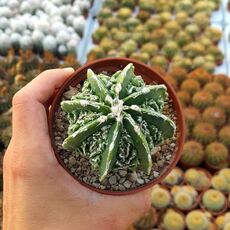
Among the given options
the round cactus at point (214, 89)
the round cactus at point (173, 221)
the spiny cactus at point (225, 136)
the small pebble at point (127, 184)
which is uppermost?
the round cactus at point (214, 89)

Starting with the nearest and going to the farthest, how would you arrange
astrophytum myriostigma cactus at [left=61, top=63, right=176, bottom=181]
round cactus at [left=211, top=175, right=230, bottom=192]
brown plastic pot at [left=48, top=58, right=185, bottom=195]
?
1. astrophytum myriostigma cactus at [left=61, top=63, right=176, bottom=181]
2. brown plastic pot at [left=48, top=58, right=185, bottom=195]
3. round cactus at [left=211, top=175, right=230, bottom=192]

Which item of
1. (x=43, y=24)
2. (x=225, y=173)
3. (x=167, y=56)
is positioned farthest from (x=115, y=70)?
(x=43, y=24)

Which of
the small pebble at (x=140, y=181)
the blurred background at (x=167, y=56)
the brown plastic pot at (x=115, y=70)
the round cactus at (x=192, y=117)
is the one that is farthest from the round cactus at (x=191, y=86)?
the small pebble at (x=140, y=181)

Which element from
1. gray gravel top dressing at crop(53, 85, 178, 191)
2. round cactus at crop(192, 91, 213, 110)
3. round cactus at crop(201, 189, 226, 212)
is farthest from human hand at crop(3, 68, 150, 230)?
round cactus at crop(192, 91, 213, 110)

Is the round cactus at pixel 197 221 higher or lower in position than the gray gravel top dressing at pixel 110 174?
lower

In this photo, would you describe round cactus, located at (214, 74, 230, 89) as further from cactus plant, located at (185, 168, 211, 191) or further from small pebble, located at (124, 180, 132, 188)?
small pebble, located at (124, 180, 132, 188)

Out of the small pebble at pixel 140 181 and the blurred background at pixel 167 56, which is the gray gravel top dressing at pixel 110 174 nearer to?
the small pebble at pixel 140 181

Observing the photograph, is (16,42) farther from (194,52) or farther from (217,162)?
(217,162)
